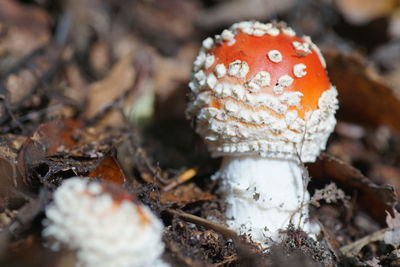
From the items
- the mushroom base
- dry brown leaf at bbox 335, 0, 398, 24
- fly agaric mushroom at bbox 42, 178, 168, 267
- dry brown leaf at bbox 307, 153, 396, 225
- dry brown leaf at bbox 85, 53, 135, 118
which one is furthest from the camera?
dry brown leaf at bbox 335, 0, 398, 24

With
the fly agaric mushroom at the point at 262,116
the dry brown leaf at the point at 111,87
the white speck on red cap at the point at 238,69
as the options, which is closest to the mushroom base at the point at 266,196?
the fly agaric mushroom at the point at 262,116

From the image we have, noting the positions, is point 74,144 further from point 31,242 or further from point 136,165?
point 31,242

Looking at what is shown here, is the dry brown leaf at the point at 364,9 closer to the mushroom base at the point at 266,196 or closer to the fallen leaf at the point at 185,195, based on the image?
the mushroom base at the point at 266,196

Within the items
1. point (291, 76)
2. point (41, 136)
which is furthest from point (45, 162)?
point (291, 76)

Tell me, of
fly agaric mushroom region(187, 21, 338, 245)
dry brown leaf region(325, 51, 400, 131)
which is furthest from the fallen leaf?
dry brown leaf region(325, 51, 400, 131)

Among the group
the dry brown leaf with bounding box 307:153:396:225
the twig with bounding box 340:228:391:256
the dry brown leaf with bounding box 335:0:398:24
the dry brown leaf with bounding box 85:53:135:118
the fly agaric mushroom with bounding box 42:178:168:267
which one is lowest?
the twig with bounding box 340:228:391:256

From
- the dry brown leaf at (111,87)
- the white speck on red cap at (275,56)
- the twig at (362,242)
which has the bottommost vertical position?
the twig at (362,242)

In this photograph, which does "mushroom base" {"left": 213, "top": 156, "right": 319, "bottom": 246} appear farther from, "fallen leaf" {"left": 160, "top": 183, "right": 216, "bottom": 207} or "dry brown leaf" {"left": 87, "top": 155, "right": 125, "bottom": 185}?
"dry brown leaf" {"left": 87, "top": 155, "right": 125, "bottom": 185}
